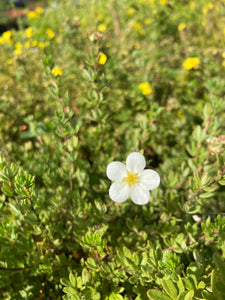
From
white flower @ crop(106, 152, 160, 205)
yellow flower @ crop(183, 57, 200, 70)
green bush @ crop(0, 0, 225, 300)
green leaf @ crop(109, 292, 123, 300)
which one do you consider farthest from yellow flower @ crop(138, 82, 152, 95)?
green leaf @ crop(109, 292, 123, 300)

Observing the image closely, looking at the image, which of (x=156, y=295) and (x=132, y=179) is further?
(x=132, y=179)

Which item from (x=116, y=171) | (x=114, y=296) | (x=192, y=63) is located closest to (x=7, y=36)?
(x=192, y=63)

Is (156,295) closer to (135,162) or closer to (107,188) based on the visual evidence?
(135,162)

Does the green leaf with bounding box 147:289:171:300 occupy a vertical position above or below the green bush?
below

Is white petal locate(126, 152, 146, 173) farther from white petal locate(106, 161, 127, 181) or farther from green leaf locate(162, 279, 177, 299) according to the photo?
green leaf locate(162, 279, 177, 299)

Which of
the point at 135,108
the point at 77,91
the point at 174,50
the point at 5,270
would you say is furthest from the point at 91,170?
the point at 174,50

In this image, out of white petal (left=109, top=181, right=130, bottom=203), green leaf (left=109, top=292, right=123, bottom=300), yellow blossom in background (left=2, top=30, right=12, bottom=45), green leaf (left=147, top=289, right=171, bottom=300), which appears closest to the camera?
green leaf (left=147, top=289, right=171, bottom=300)

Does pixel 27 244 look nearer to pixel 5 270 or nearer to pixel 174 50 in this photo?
pixel 5 270

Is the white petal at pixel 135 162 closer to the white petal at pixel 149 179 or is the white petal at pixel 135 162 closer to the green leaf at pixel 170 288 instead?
the white petal at pixel 149 179
